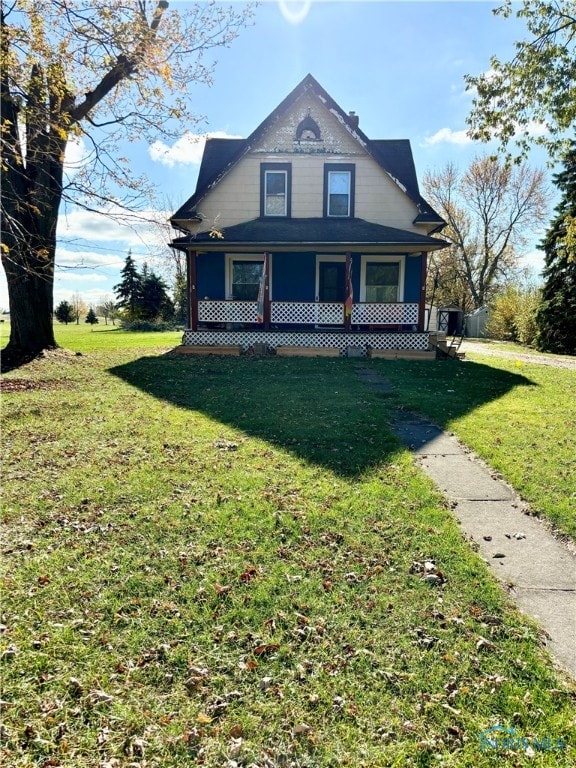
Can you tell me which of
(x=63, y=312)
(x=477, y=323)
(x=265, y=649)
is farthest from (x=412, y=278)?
(x=63, y=312)

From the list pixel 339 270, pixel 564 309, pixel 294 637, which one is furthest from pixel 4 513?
pixel 564 309

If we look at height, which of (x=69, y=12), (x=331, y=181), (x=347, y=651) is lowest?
(x=347, y=651)

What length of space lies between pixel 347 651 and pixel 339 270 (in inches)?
625

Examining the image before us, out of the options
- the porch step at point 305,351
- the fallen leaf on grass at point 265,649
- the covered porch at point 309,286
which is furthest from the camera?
the porch step at point 305,351

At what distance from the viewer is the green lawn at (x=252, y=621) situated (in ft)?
7.23

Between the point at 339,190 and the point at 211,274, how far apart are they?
18.9 feet

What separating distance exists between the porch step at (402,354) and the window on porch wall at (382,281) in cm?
276

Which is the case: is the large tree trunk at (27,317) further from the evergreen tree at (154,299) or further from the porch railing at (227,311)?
the evergreen tree at (154,299)

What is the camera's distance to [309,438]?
21.8 feet

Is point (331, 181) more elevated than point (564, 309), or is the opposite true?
point (331, 181)

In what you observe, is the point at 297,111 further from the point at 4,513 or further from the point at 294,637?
the point at 294,637

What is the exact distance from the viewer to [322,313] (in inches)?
623

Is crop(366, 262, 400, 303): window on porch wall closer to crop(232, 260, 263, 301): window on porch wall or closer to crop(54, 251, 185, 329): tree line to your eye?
crop(232, 260, 263, 301): window on porch wall

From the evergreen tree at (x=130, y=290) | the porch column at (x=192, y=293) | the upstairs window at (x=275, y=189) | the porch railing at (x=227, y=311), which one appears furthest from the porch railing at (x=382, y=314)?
the evergreen tree at (x=130, y=290)
